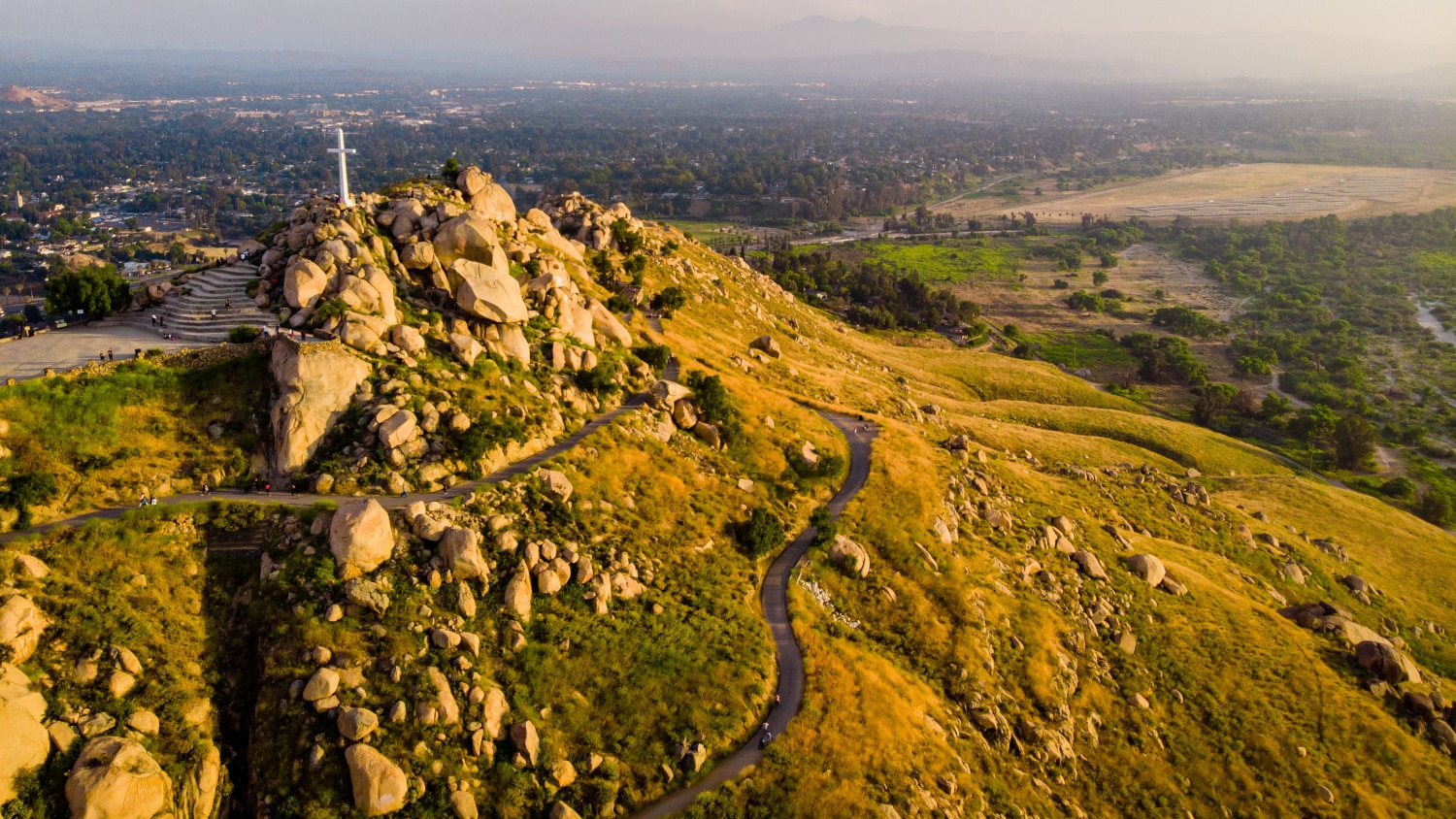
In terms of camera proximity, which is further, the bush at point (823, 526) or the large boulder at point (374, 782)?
the bush at point (823, 526)

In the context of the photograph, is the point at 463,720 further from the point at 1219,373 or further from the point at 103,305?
the point at 1219,373

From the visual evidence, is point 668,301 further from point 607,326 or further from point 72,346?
point 72,346

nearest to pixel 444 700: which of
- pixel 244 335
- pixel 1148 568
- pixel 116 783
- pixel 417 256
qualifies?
pixel 116 783

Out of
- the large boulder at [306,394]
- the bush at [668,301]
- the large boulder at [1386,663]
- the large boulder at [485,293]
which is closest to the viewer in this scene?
the large boulder at [306,394]

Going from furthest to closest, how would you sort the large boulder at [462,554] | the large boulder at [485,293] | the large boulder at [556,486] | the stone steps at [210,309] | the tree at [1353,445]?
the tree at [1353,445]
the large boulder at [485,293]
the stone steps at [210,309]
the large boulder at [556,486]
the large boulder at [462,554]

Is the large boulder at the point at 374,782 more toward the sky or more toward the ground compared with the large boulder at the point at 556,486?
more toward the ground

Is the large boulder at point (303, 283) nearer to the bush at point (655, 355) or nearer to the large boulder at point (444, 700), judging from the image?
the bush at point (655, 355)

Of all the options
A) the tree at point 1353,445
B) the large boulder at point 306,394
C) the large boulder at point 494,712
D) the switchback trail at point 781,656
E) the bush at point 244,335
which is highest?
the bush at point 244,335

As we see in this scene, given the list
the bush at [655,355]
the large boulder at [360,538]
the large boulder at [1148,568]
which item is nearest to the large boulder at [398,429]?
the large boulder at [360,538]
